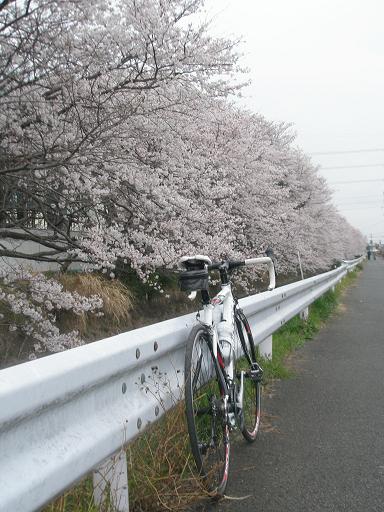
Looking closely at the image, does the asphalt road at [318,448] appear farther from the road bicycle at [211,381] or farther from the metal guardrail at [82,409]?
the metal guardrail at [82,409]

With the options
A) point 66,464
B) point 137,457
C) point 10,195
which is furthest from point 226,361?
point 10,195

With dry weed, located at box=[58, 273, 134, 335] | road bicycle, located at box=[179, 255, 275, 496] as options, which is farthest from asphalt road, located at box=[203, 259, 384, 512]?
dry weed, located at box=[58, 273, 134, 335]

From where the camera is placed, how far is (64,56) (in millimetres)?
5582

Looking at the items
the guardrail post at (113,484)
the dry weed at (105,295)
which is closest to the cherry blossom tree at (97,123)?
the dry weed at (105,295)

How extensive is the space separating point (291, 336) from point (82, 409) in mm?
6269

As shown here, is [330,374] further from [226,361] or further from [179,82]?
[179,82]

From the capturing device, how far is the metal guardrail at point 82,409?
1518 millimetres

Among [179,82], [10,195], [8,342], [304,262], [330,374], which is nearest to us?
[330,374]

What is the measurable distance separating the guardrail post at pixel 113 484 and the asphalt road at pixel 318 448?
54 cm

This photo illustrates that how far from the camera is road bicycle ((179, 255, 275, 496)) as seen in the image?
2.61 meters

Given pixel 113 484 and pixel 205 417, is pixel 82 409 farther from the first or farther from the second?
pixel 205 417

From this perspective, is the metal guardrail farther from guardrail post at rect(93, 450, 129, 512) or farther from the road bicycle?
the road bicycle

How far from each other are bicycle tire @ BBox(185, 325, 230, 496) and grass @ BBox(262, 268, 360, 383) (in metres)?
2.43

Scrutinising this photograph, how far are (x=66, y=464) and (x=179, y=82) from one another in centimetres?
505
